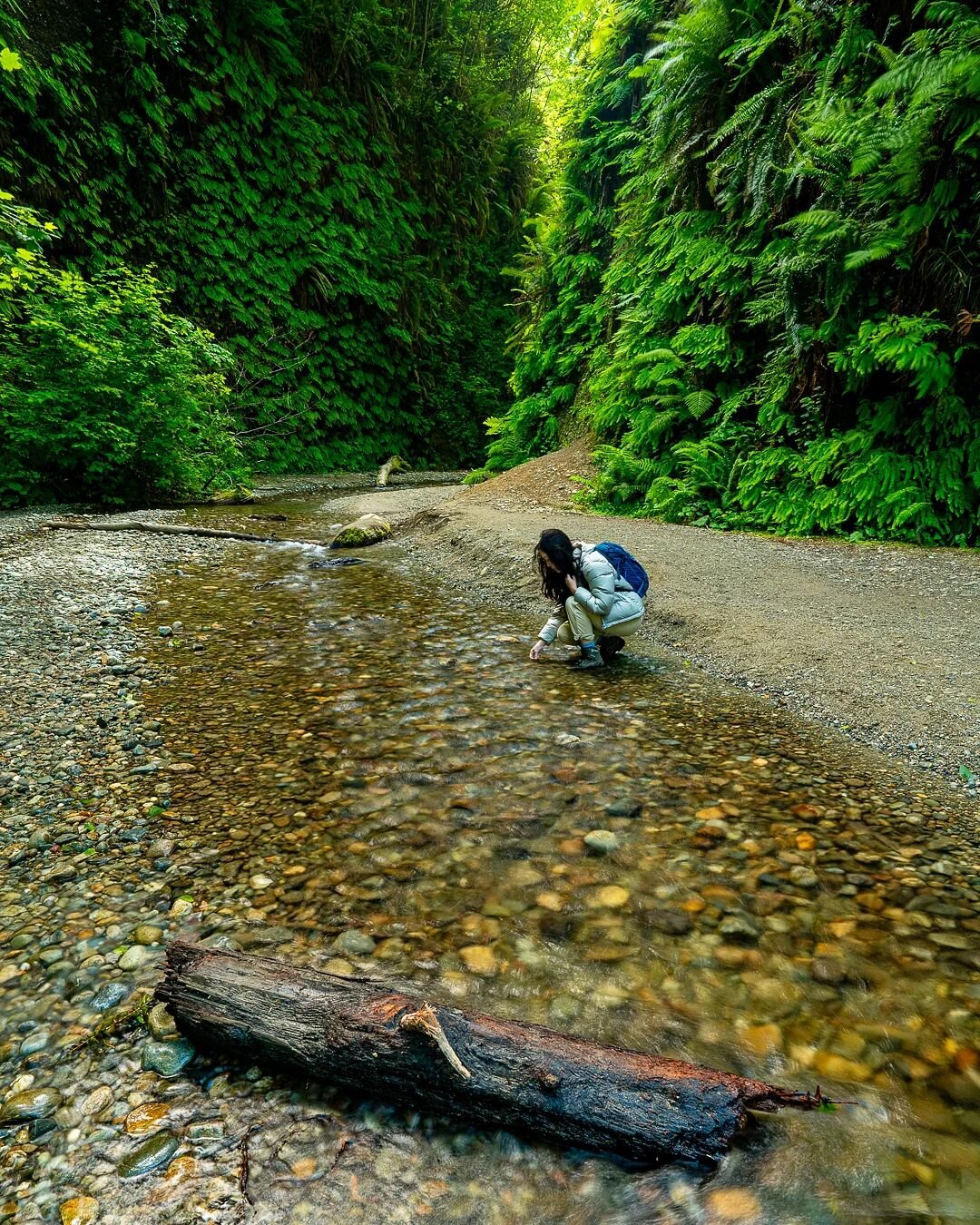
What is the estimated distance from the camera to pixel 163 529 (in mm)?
8797

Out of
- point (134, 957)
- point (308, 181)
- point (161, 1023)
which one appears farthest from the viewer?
point (308, 181)

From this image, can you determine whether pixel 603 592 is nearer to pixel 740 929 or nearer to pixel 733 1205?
pixel 740 929

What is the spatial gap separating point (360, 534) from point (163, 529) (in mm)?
2653

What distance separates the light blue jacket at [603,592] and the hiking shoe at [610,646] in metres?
0.18

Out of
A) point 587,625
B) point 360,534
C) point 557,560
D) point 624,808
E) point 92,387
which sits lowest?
point 624,808

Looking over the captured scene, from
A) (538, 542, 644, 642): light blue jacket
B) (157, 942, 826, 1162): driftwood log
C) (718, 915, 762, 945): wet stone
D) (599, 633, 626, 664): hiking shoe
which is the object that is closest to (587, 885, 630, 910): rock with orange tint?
(718, 915, 762, 945): wet stone

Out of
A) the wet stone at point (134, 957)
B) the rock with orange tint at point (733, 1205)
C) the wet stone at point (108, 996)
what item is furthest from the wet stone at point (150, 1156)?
the rock with orange tint at point (733, 1205)

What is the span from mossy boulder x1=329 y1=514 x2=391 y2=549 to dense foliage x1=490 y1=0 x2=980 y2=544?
141 inches

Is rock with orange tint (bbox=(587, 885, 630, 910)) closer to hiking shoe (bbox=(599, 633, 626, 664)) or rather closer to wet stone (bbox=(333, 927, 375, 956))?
wet stone (bbox=(333, 927, 375, 956))

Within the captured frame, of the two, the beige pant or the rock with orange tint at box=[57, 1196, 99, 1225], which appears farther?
the beige pant

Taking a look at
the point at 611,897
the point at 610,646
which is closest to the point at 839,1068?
the point at 611,897

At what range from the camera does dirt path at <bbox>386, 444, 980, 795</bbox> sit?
349 centimetres

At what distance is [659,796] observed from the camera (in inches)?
116

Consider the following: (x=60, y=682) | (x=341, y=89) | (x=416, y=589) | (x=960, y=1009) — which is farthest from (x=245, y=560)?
(x=341, y=89)
